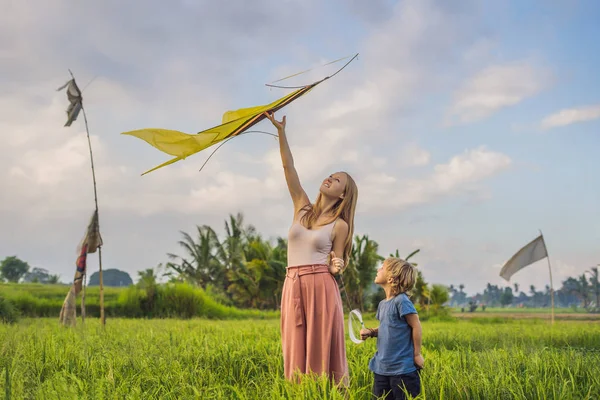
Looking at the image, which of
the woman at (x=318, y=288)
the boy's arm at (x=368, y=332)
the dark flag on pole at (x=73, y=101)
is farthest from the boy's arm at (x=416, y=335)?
the dark flag on pole at (x=73, y=101)

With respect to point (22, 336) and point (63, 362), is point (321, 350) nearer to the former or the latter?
point (63, 362)

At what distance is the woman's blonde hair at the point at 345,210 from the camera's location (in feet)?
14.2

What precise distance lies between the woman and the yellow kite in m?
0.99

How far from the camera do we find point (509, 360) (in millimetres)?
5328

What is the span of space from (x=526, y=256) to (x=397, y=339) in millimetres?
14684

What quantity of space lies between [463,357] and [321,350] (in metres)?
1.75

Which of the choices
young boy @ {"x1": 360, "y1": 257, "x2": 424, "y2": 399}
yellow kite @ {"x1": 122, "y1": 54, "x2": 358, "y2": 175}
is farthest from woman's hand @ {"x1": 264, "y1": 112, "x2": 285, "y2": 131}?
young boy @ {"x1": 360, "y1": 257, "x2": 424, "y2": 399}

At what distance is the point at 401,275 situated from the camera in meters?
3.81

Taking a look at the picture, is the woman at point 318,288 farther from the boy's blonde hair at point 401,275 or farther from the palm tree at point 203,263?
the palm tree at point 203,263

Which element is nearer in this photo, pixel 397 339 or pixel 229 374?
pixel 397 339

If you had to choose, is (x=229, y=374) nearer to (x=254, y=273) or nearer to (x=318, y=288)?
(x=318, y=288)

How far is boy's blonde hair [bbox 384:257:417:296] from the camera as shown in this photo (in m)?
3.82

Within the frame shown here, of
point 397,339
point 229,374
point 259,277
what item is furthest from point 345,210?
point 259,277

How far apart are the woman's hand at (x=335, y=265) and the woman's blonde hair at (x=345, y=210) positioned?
0.12 m
